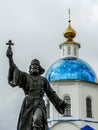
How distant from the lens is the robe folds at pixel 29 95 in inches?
303

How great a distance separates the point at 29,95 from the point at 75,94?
31.7m

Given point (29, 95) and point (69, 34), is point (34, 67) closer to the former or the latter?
point (29, 95)

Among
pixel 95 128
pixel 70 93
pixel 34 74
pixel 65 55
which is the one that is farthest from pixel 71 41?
pixel 34 74

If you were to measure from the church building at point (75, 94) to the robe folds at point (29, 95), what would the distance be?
30302mm

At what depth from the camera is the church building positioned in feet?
127

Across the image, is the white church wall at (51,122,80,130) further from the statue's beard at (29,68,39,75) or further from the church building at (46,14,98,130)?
the statue's beard at (29,68,39,75)

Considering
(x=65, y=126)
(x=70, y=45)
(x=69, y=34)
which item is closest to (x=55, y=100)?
(x=65, y=126)

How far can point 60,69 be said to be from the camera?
3991 centimetres

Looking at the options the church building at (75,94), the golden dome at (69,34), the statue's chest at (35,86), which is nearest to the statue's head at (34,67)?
the statue's chest at (35,86)

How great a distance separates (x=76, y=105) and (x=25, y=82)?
31.2 m

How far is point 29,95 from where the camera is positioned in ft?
25.8

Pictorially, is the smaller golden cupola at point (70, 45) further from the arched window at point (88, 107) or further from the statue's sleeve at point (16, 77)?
the statue's sleeve at point (16, 77)

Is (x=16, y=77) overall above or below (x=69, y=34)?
below

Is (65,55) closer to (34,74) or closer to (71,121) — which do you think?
(71,121)
